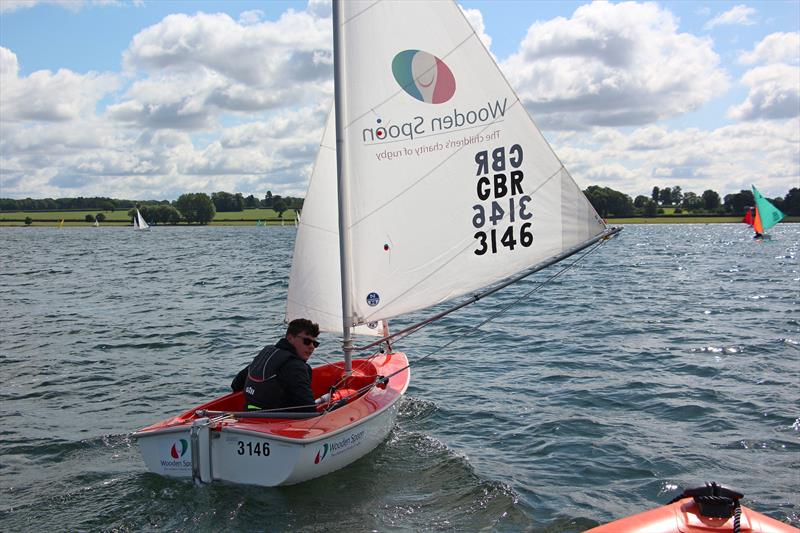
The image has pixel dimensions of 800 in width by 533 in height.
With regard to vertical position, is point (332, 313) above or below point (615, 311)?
above

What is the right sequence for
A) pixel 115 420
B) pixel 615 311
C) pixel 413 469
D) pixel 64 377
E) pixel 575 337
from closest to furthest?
pixel 413 469, pixel 115 420, pixel 64 377, pixel 575 337, pixel 615 311

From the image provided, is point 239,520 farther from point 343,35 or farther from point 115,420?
point 343,35

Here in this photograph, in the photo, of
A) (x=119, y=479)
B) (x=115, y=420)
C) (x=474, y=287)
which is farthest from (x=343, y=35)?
(x=115, y=420)

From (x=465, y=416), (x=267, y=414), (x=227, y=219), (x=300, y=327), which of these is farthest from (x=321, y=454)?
(x=227, y=219)

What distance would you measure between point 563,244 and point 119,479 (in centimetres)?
606

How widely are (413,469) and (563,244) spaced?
11.1 ft

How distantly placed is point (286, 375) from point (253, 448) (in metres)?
0.92

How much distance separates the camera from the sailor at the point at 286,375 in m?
8.08

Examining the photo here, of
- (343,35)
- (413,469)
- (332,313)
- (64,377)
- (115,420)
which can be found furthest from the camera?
(64,377)

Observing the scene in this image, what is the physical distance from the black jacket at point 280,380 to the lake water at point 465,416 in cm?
98

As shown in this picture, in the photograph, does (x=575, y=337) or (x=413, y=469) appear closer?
(x=413, y=469)

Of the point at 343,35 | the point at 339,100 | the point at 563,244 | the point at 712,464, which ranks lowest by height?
the point at 712,464

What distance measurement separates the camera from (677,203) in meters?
159

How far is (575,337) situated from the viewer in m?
17.6
